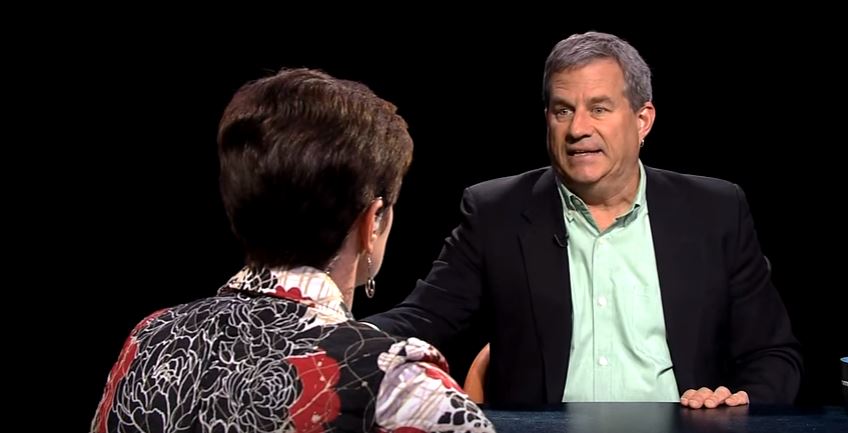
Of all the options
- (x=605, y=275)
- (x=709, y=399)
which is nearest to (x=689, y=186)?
(x=605, y=275)

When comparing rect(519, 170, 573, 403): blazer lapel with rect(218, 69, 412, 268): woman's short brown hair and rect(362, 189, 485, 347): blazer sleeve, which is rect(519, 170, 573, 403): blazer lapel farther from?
rect(218, 69, 412, 268): woman's short brown hair

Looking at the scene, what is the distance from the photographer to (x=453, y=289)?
9.82 feet

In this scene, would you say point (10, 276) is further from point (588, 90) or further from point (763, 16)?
point (763, 16)

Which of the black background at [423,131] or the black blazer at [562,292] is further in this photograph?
the black background at [423,131]

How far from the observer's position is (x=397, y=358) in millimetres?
1351

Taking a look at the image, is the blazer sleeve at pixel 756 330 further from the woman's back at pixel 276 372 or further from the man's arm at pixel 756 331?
the woman's back at pixel 276 372

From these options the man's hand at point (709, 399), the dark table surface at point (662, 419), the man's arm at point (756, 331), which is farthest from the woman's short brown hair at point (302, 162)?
the man's arm at point (756, 331)

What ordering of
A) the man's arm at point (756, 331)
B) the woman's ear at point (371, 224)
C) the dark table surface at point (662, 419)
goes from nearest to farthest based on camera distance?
the woman's ear at point (371, 224), the dark table surface at point (662, 419), the man's arm at point (756, 331)

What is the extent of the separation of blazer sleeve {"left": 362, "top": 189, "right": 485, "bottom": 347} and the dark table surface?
758 millimetres

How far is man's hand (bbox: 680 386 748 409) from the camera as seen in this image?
2.19 m

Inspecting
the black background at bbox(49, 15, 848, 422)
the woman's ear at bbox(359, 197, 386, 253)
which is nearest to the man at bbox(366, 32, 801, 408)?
the black background at bbox(49, 15, 848, 422)

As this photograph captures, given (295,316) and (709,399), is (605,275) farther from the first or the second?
(295,316)

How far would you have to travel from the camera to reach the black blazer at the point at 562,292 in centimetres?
283

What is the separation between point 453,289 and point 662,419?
3.34ft
